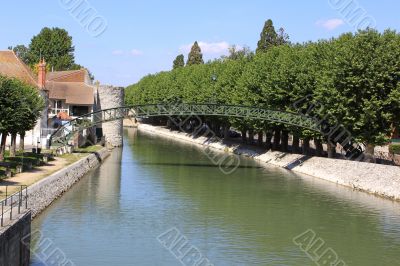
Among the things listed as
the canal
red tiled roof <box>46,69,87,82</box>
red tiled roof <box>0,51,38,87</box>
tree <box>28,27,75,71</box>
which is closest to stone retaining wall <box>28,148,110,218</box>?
the canal

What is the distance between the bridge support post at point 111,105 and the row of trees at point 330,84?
15.9 m

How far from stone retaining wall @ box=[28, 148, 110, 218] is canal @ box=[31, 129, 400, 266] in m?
0.69

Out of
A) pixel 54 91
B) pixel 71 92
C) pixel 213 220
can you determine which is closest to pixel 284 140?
pixel 71 92

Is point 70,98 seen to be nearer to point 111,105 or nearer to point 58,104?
point 58,104

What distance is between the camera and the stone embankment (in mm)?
49500

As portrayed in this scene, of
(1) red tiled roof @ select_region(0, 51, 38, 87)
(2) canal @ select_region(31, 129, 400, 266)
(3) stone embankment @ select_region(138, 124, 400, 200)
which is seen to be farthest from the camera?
(1) red tiled roof @ select_region(0, 51, 38, 87)

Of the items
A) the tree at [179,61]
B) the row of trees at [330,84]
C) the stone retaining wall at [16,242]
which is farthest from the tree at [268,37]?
the stone retaining wall at [16,242]

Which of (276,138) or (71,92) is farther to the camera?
(71,92)

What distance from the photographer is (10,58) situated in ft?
279

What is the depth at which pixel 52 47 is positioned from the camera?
546ft

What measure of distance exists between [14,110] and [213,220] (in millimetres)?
19979

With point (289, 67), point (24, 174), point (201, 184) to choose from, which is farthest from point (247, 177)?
point (24, 174)

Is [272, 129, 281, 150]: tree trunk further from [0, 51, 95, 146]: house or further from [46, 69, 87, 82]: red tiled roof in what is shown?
[46, 69, 87, 82]: red tiled roof

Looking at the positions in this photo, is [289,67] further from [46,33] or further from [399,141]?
[46,33]
